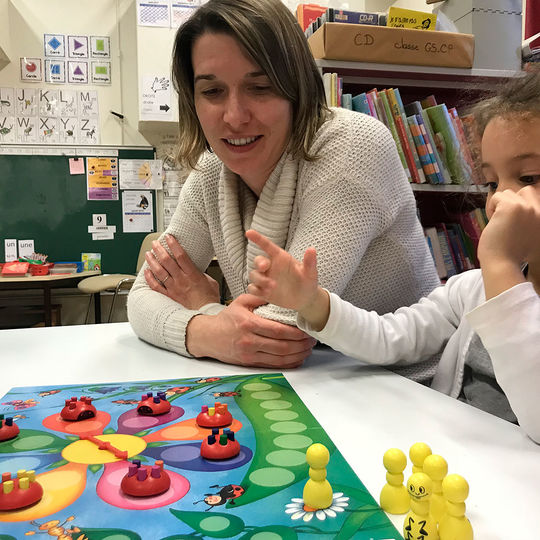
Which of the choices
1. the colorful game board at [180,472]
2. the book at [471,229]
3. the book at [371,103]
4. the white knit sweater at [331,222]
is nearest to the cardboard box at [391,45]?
the book at [371,103]

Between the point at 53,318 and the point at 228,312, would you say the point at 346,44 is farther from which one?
the point at 53,318

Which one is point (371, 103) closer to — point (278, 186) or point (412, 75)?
point (412, 75)

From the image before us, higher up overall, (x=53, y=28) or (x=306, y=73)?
(x=53, y=28)

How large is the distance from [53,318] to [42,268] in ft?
1.40

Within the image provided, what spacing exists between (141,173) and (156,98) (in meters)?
0.58

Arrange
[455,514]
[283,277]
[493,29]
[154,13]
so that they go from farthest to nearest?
[154,13] → [493,29] → [283,277] → [455,514]

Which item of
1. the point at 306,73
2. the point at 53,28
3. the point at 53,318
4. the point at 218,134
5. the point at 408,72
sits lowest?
the point at 53,318

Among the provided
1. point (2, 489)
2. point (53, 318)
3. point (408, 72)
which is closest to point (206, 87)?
point (2, 489)

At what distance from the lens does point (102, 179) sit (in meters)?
3.69

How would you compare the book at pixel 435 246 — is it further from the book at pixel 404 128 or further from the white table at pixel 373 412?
the white table at pixel 373 412

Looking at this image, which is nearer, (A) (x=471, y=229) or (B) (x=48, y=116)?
(A) (x=471, y=229)

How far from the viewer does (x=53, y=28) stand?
368cm

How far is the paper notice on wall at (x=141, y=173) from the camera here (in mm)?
3736

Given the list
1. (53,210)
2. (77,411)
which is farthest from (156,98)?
(77,411)
